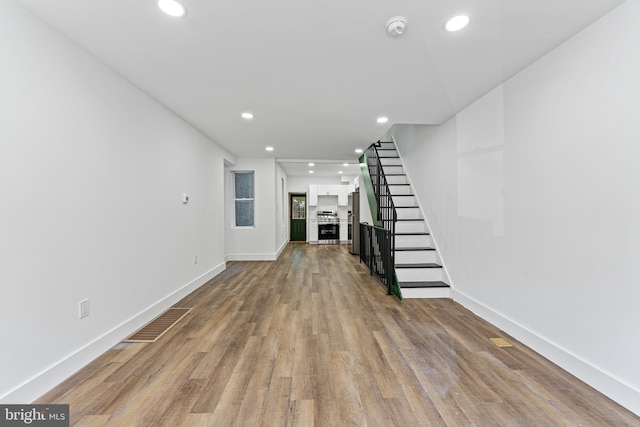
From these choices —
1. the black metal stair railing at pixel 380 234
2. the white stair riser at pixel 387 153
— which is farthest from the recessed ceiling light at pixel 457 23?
the white stair riser at pixel 387 153

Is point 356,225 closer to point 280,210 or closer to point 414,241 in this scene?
point 280,210

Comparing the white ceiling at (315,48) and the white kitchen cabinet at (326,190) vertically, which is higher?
the white ceiling at (315,48)

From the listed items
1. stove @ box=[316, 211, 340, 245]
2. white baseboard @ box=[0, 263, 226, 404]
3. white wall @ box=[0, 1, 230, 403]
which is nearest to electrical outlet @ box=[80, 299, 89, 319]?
white wall @ box=[0, 1, 230, 403]

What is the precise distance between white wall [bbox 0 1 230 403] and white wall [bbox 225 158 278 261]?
303 centimetres

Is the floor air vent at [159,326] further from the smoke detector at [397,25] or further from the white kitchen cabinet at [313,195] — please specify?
the white kitchen cabinet at [313,195]

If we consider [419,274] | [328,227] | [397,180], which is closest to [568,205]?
[419,274]

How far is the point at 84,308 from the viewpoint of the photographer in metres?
1.94

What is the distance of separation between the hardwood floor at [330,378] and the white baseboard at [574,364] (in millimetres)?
57

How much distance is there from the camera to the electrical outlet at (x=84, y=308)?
192cm

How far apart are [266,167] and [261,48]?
4.20 meters

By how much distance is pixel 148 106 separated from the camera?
272 centimetres

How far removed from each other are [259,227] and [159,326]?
11.9ft

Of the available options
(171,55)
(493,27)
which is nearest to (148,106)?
(171,55)

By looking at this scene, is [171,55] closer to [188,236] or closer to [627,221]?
[188,236]
